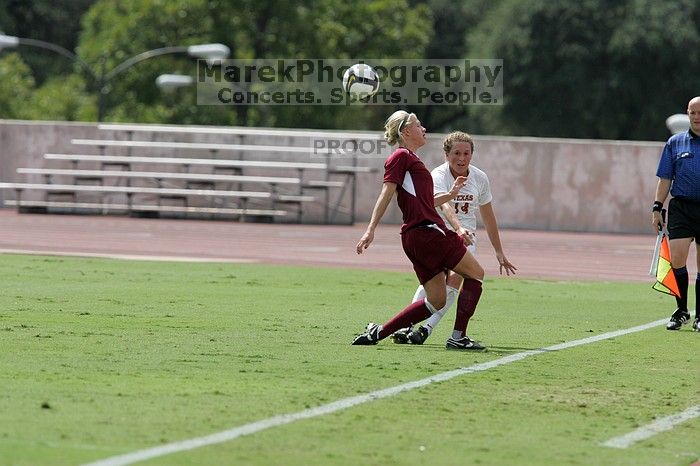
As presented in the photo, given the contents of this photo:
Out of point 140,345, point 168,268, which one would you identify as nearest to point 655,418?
point 140,345

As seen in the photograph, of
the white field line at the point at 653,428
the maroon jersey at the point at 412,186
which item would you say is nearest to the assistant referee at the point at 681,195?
the maroon jersey at the point at 412,186

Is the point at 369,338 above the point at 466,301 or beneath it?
beneath

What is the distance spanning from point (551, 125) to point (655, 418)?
2232 inches

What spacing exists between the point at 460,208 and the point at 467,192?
6.2 inches

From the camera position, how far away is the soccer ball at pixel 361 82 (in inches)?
989

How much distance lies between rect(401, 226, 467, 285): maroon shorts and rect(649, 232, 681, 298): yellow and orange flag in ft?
11.2

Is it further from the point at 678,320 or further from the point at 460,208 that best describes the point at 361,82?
the point at 460,208

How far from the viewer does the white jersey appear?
11097 mm

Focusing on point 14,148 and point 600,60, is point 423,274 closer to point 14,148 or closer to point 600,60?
point 14,148

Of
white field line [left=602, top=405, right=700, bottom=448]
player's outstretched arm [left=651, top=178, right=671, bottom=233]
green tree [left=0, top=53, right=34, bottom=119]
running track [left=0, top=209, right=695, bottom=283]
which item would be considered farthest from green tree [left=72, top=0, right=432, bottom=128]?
white field line [left=602, top=405, right=700, bottom=448]

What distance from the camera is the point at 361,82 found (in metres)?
25.2

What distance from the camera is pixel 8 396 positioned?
25.6 feet

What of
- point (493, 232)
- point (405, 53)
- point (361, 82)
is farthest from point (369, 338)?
point (405, 53)

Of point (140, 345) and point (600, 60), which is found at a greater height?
point (600, 60)
